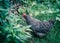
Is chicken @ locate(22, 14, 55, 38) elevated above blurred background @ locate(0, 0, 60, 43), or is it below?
below

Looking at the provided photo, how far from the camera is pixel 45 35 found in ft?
16.2

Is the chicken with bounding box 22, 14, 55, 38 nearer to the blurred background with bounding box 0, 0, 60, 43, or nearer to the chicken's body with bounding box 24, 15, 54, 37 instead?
the chicken's body with bounding box 24, 15, 54, 37

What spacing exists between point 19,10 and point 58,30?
1.15 m

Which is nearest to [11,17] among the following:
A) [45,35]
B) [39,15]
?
[45,35]

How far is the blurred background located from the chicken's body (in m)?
0.12

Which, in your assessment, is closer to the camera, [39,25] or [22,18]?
[39,25]

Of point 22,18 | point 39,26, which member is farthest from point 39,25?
point 22,18

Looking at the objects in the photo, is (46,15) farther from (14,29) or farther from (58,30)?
(14,29)

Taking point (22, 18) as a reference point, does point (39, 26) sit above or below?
below

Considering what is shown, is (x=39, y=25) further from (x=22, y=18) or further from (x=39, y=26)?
(x=22, y=18)

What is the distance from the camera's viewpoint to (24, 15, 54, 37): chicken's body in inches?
188

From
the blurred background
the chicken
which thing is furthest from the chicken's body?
the blurred background

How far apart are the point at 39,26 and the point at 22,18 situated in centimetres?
50

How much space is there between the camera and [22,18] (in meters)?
4.98
